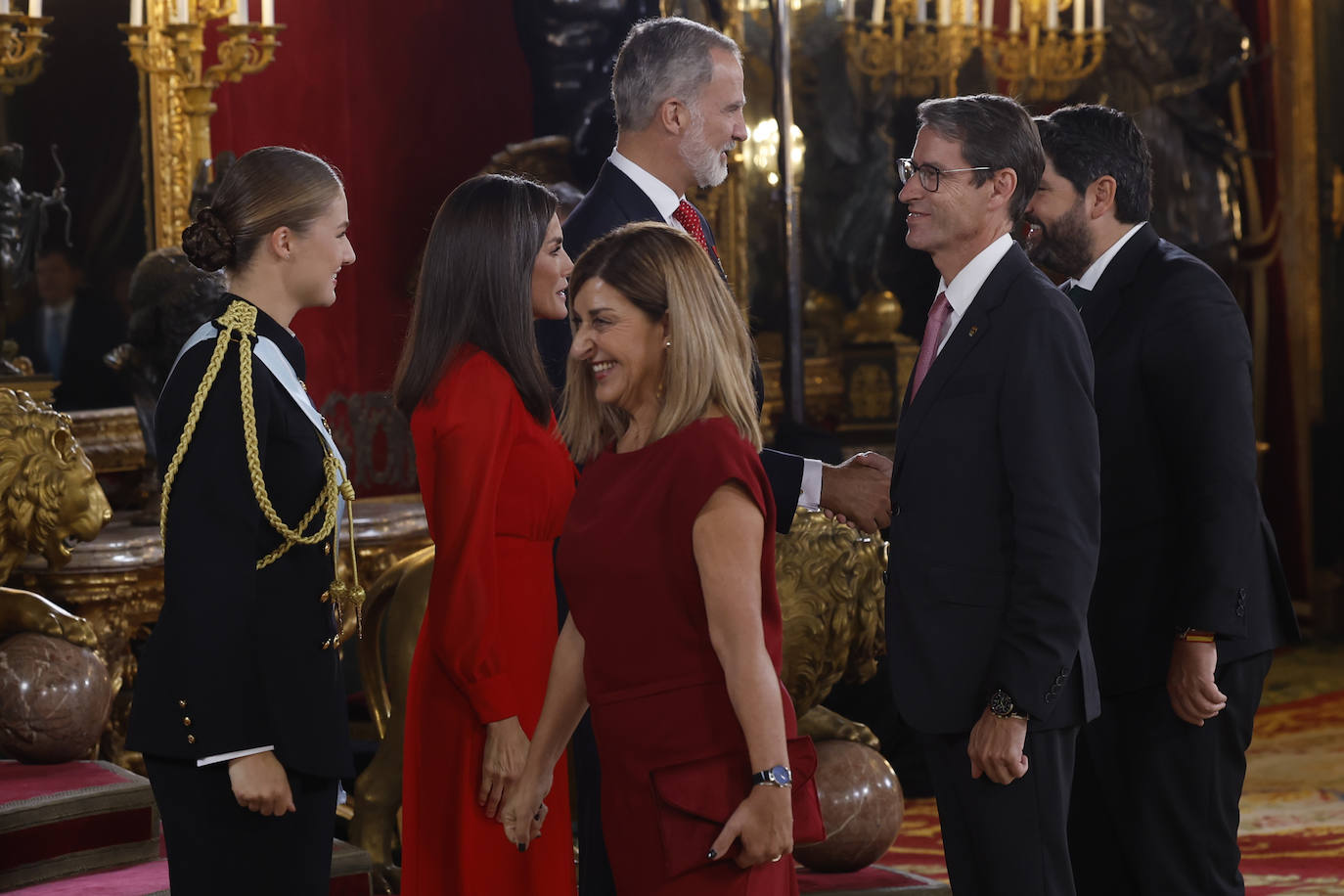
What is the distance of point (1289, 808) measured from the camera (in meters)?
5.28

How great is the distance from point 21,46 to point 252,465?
3.71 meters

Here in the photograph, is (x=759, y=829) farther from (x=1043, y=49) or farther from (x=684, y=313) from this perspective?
(x=1043, y=49)

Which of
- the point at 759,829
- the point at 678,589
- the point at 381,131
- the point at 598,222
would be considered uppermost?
the point at 381,131

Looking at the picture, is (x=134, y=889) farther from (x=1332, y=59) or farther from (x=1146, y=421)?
(x=1332, y=59)

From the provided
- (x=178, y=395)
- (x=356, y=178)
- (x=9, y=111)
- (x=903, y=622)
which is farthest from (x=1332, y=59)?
(x=178, y=395)

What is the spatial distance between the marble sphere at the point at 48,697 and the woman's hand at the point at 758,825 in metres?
2.43

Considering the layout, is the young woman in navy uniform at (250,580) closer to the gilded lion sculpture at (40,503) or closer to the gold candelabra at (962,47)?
the gilded lion sculpture at (40,503)

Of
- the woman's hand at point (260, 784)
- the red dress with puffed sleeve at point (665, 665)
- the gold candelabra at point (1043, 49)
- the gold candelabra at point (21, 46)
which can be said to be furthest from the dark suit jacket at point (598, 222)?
the gold candelabra at point (1043, 49)

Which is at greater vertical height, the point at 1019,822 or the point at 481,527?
the point at 481,527

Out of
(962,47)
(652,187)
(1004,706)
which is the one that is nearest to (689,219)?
(652,187)

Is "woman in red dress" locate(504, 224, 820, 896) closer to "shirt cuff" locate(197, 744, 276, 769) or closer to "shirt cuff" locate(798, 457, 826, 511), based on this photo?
"shirt cuff" locate(197, 744, 276, 769)

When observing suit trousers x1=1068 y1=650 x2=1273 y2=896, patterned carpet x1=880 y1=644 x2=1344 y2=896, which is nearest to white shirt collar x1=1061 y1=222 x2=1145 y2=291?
suit trousers x1=1068 y1=650 x2=1273 y2=896

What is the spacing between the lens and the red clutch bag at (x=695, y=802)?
190cm

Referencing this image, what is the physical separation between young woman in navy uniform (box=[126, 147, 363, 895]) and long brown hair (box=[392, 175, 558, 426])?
9.3 inches
